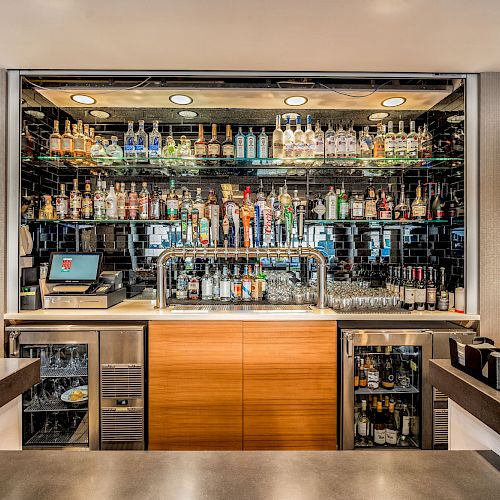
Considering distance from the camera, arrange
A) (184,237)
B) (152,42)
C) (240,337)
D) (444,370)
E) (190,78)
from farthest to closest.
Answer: (184,237) < (190,78) < (240,337) < (152,42) < (444,370)

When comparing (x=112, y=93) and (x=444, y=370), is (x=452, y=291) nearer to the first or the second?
(x=444, y=370)

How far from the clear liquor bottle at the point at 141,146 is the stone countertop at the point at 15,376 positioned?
2159mm

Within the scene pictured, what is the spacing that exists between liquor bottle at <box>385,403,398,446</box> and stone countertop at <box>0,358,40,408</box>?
2.40 metres

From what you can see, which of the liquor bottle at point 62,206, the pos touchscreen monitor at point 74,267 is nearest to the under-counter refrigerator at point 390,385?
the pos touchscreen monitor at point 74,267

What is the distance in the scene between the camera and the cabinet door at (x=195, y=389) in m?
2.76

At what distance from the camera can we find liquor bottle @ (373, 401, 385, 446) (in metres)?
2.90

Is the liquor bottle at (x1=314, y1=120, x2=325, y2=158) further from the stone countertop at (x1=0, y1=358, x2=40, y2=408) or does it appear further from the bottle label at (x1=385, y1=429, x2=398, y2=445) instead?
the stone countertop at (x1=0, y1=358, x2=40, y2=408)

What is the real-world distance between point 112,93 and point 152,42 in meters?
0.76

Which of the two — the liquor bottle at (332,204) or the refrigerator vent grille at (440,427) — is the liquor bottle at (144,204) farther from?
the refrigerator vent grille at (440,427)

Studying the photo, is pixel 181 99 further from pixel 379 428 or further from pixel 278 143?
pixel 379 428

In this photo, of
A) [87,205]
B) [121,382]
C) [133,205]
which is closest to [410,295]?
[121,382]

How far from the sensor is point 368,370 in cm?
286

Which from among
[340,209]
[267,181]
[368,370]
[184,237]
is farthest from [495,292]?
[184,237]

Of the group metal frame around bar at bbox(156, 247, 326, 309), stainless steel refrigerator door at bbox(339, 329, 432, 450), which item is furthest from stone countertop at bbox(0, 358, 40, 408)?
stainless steel refrigerator door at bbox(339, 329, 432, 450)
